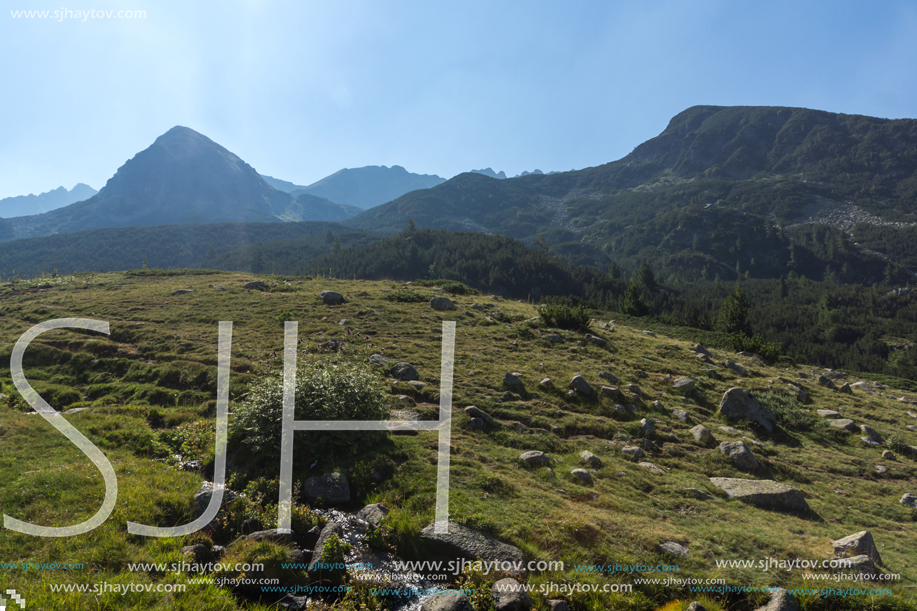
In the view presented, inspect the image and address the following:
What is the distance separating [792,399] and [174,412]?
21.9m

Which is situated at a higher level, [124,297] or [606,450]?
[124,297]

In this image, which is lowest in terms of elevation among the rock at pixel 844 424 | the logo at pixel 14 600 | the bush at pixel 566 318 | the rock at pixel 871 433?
the rock at pixel 871 433

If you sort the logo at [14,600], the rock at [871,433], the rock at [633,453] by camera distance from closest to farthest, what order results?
the logo at [14,600]
the rock at [633,453]
the rock at [871,433]

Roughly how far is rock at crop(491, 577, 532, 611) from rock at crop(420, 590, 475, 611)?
1.30 ft

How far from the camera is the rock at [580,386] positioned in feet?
44.0

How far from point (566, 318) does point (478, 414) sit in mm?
12783

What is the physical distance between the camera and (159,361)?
47.5 feet

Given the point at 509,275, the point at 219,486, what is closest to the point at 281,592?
the point at 219,486

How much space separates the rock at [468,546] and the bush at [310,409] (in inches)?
130

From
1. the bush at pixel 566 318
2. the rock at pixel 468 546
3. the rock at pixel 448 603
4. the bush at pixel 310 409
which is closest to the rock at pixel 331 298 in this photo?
the bush at pixel 566 318

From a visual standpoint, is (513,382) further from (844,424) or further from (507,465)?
(844,424)

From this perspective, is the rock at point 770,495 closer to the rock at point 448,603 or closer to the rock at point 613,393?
the rock at point 613,393

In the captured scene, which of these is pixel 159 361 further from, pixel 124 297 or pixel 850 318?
pixel 850 318

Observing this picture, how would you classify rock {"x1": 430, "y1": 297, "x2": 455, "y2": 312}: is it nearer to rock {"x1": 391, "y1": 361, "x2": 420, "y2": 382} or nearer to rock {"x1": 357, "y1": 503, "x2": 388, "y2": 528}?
rock {"x1": 391, "y1": 361, "x2": 420, "y2": 382}
